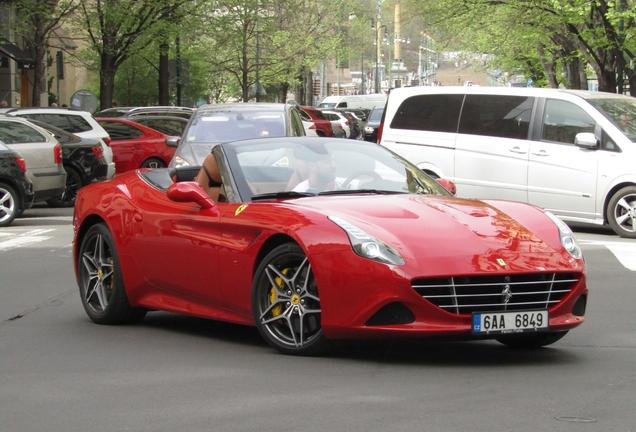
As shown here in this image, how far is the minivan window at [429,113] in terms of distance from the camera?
16953 millimetres

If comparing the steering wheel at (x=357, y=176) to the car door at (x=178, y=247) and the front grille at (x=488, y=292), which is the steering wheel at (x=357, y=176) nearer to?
the car door at (x=178, y=247)

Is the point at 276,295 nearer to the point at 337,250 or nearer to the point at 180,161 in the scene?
the point at 337,250

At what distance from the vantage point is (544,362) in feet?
21.0

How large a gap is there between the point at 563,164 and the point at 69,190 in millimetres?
10469

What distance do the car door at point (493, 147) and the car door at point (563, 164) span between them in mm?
202

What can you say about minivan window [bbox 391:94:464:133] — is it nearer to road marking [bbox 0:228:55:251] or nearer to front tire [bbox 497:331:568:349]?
road marking [bbox 0:228:55:251]

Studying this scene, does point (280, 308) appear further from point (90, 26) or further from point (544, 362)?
point (90, 26)

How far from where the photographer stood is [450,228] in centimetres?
636

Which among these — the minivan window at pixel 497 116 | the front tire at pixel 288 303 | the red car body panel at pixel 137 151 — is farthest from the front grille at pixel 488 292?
the red car body panel at pixel 137 151

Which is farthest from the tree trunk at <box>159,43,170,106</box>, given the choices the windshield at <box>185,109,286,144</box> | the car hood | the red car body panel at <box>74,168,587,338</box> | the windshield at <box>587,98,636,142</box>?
the car hood

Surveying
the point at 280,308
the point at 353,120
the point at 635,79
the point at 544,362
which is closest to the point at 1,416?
the point at 280,308

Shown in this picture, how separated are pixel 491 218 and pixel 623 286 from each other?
3.83 meters

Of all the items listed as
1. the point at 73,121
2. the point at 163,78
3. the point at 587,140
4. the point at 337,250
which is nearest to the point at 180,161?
the point at 587,140

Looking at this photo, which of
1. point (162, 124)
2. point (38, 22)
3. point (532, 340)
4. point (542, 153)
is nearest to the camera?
point (532, 340)
